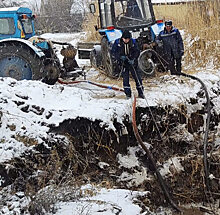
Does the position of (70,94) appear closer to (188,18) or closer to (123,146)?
(123,146)

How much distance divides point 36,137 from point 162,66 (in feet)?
11.6

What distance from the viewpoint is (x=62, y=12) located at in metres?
20.2

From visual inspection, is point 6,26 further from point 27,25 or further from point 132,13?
point 132,13

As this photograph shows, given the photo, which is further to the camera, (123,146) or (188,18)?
(188,18)

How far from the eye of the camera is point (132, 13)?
297 inches

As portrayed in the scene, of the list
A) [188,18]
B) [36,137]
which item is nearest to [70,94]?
[36,137]

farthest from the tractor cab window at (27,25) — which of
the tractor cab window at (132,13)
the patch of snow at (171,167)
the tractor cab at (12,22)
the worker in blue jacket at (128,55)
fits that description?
the patch of snow at (171,167)

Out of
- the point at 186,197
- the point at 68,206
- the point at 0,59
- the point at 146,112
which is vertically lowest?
the point at 186,197

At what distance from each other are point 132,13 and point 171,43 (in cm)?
152

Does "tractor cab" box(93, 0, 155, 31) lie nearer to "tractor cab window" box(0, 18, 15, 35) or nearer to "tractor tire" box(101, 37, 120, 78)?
"tractor tire" box(101, 37, 120, 78)

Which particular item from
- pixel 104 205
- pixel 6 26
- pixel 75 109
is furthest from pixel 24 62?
pixel 104 205

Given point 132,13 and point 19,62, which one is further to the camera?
point 132,13

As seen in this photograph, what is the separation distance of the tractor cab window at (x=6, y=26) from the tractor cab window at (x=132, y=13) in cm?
224

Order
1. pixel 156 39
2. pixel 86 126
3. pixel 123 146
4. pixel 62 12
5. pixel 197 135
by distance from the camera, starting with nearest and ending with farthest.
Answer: pixel 86 126 → pixel 123 146 → pixel 197 135 → pixel 156 39 → pixel 62 12
